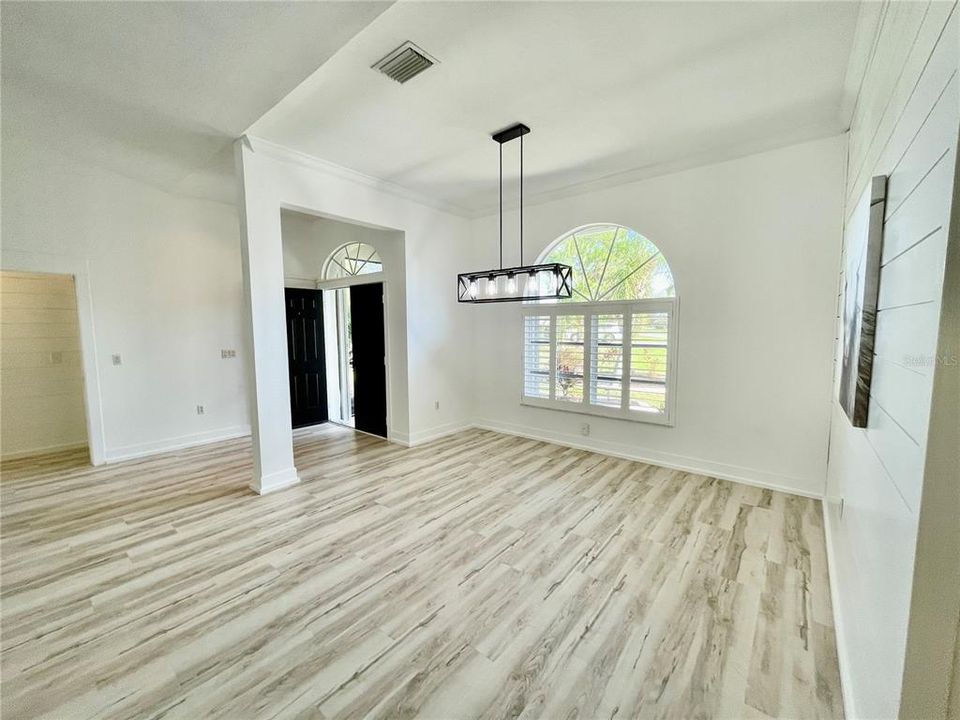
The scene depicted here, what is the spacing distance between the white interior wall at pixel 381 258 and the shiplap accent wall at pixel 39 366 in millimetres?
2448

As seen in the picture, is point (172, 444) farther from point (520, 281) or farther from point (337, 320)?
point (520, 281)

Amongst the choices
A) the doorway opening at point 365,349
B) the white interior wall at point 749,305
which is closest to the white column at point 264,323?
the doorway opening at point 365,349

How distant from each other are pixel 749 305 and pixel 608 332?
4.25 feet

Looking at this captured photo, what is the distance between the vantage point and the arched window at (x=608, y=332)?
3943 millimetres

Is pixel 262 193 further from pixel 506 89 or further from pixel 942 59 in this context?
pixel 942 59

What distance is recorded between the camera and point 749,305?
3.46 metres

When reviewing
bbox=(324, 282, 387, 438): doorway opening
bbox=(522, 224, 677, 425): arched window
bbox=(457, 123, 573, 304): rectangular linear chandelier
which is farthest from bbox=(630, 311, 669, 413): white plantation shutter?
bbox=(324, 282, 387, 438): doorway opening

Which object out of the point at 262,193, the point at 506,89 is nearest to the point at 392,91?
the point at 506,89

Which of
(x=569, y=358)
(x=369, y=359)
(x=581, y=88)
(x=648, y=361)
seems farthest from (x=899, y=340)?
(x=369, y=359)

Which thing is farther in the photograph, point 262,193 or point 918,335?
point 262,193

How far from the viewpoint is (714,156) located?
11.4ft

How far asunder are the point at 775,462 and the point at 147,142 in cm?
612

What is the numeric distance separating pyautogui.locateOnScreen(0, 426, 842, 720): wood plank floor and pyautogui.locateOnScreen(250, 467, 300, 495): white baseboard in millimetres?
93

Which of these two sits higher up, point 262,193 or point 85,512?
point 262,193
